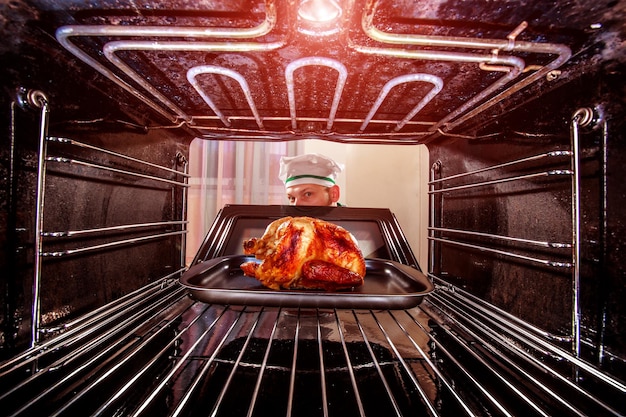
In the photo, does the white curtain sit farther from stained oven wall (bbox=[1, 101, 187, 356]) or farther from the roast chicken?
the roast chicken

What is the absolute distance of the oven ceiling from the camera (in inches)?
20.8

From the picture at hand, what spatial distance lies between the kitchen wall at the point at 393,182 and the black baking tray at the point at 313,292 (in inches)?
46.4

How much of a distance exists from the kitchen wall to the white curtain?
2.89 ft

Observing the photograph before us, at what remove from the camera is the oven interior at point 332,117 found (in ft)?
1.75

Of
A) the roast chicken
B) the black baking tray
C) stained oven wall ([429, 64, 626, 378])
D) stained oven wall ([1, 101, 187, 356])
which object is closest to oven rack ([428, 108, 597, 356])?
stained oven wall ([429, 64, 626, 378])

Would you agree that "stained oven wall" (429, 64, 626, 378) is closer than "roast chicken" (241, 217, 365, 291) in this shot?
Yes

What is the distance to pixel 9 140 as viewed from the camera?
1.85 feet

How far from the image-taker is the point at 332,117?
40.2 inches

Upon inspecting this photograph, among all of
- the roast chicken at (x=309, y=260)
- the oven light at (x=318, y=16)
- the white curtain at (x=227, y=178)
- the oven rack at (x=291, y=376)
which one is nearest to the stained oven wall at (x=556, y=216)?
the oven rack at (x=291, y=376)

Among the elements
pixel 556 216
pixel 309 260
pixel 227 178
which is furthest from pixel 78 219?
pixel 227 178

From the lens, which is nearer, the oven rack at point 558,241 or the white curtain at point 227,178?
the oven rack at point 558,241

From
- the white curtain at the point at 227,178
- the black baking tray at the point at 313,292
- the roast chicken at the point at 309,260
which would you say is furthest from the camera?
the white curtain at the point at 227,178

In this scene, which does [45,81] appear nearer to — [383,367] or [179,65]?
[179,65]

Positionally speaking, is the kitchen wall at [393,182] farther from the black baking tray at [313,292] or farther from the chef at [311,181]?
the black baking tray at [313,292]
